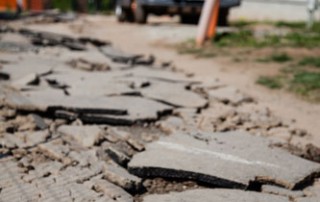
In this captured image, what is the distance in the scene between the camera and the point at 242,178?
2.81 meters

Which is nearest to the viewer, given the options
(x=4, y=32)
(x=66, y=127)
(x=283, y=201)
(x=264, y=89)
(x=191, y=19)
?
(x=283, y=201)

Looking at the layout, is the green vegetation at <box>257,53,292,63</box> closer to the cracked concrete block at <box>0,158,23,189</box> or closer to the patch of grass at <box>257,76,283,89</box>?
the patch of grass at <box>257,76,283,89</box>

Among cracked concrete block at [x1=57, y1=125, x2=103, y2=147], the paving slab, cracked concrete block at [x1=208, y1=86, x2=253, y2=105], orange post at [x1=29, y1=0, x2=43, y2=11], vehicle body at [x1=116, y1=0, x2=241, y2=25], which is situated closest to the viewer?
cracked concrete block at [x1=57, y1=125, x2=103, y2=147]

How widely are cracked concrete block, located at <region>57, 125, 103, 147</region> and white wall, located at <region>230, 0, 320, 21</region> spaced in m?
12.7

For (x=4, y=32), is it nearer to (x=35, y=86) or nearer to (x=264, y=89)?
(x=35, y=86)

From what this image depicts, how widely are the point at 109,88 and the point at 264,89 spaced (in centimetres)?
209

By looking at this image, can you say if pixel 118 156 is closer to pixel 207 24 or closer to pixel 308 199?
pixel 308 199

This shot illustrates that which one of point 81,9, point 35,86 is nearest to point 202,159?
point 35,86

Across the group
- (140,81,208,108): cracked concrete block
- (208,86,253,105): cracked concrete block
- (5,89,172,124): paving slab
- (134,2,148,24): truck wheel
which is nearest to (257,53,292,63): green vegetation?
(208,86,253,105): cracked concrete block

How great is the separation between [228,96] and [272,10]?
11.9 meters

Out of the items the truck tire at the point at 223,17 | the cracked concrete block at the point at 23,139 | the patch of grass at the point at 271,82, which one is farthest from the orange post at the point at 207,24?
the cracked concrete block at the point at 23,139

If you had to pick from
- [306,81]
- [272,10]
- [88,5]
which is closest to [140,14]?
[272,10]

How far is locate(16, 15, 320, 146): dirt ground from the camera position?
4637 millimetres

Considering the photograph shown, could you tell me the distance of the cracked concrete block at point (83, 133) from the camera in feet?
11.3
